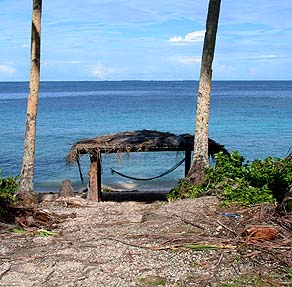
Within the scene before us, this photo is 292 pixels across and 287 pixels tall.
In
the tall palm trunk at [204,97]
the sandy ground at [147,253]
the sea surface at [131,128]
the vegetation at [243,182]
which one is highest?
the tall palm trunk at [204,97]

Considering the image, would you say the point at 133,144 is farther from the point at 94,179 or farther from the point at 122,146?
the point at 94,179

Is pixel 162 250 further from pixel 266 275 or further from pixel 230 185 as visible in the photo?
pixel 230 185

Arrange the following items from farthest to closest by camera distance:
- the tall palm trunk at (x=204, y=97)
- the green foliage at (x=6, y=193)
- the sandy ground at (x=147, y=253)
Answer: the tall palm trunk at (x=204, y=97)
the green foliage at (x=6, y=193)
the sandy ground at (x=147, y=253)

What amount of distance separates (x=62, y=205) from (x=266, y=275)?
5601 millimetres

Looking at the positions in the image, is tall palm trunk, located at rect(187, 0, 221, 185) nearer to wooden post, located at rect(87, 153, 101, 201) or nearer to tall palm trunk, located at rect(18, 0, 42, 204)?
wooden post, located at rect(87, 153, 101, 201)

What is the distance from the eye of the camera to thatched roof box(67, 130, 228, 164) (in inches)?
488

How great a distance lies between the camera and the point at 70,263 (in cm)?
625

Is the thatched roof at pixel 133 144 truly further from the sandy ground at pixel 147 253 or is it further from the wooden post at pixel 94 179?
the sandy ground at pixel 147 253

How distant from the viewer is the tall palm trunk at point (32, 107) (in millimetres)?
10169

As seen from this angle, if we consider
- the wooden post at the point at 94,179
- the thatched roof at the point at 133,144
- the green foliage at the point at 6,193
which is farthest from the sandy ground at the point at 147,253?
the wooden post at the point at 94,179

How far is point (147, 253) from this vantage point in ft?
21.6

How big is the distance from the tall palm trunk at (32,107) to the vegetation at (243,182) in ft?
8.84

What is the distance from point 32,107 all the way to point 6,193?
1.68 meters

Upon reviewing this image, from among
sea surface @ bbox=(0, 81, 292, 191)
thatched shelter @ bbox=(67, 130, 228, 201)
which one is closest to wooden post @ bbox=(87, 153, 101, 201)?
thatched shelter @ bbox=(67, 130, 228, 201)
